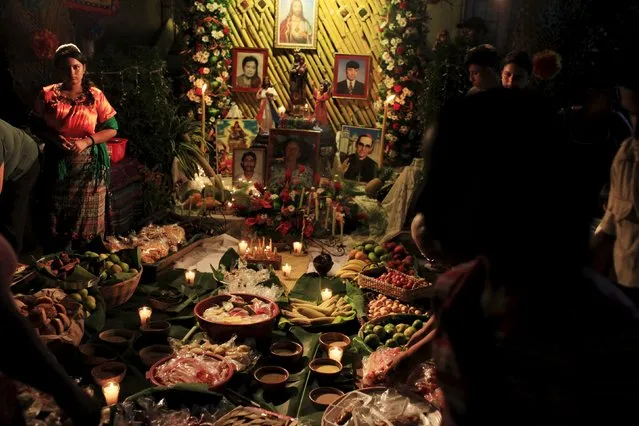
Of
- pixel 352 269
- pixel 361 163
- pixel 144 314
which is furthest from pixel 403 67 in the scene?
pixel 144 314

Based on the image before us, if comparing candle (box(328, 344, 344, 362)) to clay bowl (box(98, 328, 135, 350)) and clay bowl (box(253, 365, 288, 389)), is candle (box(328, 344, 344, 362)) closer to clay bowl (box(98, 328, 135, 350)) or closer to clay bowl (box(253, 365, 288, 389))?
clay bowl (box(253, 365, 288, 389))

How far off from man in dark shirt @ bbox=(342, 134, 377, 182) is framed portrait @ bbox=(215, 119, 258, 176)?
142 cm

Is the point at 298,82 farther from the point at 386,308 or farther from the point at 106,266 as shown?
the point at 386,308

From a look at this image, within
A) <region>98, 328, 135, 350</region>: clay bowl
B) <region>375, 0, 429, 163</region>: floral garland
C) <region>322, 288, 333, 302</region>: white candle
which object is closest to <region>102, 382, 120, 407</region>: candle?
<region>98, 328, 135, 350</region>: clay bowl

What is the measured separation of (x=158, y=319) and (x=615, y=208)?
2878 millimetres

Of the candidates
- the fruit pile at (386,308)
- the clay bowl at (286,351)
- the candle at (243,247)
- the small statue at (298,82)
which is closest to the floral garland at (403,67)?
the small statue at (298,82)

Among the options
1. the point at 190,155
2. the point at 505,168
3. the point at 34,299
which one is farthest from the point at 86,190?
the point at 505,168

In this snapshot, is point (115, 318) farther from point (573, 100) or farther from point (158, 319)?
point (573, 100)

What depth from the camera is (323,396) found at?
3090mm

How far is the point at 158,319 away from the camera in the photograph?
414 cm

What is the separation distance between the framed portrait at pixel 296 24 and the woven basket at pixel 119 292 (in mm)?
5484

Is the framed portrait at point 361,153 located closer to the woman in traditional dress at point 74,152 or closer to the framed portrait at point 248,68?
the framed portrait at point 248,68

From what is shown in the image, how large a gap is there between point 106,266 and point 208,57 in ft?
16.4

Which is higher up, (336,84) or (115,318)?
(336,84)
